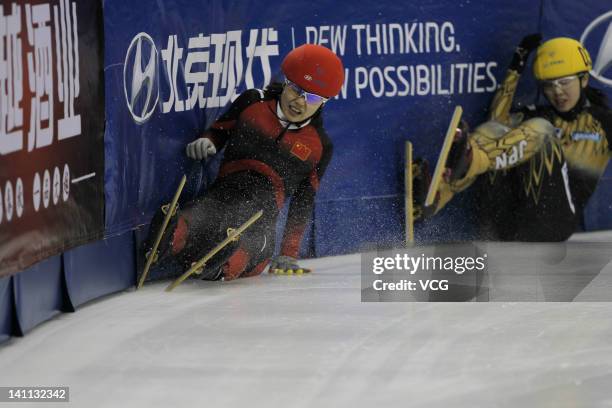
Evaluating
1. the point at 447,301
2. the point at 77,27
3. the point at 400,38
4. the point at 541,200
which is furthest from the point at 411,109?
the point at 77,27

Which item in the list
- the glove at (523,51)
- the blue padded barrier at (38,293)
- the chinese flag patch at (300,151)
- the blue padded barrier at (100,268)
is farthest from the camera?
the glove at (523,51)

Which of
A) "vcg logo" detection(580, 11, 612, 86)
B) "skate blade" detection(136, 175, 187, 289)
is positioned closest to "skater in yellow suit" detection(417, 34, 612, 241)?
"vcg logo" detection(580, 11, 612, 86)

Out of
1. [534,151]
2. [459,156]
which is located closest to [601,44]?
[534,151]

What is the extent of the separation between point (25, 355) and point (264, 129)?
9.14 ft

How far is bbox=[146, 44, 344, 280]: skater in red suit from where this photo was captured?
8281 mm

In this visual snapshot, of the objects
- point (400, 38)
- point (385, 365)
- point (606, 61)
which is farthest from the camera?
point (606, 61)

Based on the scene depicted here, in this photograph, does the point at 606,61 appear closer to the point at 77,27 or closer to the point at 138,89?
the point at 138,89

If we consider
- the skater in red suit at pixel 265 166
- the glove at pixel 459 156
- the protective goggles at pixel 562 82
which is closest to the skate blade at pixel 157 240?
the skater in red suit at pixel 265 166

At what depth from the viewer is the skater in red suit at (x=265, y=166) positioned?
828 centimetres

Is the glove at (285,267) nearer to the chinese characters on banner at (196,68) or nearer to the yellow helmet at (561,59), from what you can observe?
the chinese characters on banner at (196,68)

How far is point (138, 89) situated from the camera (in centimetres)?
805

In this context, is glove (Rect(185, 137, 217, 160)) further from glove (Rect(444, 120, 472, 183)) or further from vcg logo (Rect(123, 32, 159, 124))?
glove (Rect(444, 120, 472, 183))

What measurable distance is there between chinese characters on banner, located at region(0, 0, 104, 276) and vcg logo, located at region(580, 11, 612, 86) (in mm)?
4686
